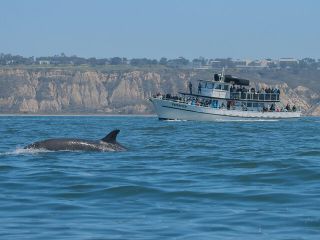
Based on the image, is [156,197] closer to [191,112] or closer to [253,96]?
[191,112]

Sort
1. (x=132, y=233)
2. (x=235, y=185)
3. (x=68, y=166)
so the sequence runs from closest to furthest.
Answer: (x=132, y=233), (x=235, y=185), (x=68, y=166)

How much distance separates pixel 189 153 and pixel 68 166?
8.72 metres

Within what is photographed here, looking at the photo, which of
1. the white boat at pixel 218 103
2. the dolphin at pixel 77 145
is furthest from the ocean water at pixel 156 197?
the white boat at pixel 218 103

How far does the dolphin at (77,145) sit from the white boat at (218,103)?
231 ft

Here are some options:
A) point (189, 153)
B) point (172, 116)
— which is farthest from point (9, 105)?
point (189, 153)

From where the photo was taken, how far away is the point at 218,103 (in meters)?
106

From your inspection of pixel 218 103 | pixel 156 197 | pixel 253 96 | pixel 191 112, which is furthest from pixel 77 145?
pixel 253 96

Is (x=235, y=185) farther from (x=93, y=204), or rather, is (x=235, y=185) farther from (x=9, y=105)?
(x=9, y=105)

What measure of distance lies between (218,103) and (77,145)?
74848 mm

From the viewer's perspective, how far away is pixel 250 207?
17.9 metres

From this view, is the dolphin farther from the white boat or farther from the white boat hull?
the white boat hull

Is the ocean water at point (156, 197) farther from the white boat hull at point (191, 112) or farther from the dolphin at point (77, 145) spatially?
the white boat hull at point (191, 112)

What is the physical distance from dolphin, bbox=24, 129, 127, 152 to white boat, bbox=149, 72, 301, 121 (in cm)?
7027

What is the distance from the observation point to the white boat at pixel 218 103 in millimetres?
104188
